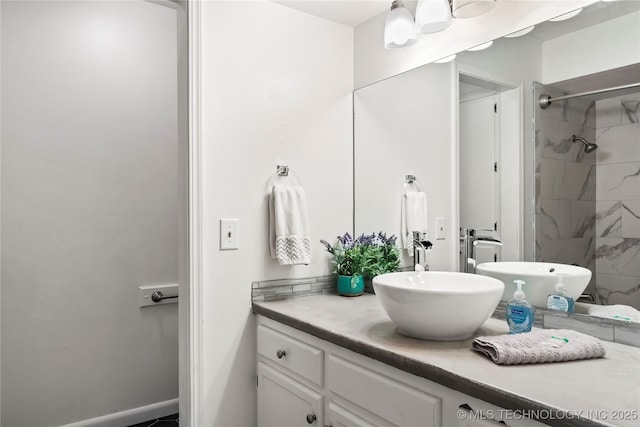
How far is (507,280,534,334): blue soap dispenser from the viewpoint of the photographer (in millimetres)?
1234

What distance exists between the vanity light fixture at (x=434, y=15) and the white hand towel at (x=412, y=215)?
2.19 feet

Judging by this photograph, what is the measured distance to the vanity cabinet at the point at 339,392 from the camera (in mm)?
1041

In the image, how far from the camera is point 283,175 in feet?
6.28

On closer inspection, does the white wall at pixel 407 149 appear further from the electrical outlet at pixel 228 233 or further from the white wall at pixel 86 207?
the white wall at pixel 86 207

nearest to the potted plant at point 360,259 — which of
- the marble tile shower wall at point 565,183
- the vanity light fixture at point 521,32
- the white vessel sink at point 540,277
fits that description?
the white vessel sink at point 540,277

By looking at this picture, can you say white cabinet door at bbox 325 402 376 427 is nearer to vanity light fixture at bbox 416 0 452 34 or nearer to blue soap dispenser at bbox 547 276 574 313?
blue soap dispenser at bbox 547 276 574 313

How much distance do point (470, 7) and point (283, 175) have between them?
973 millimetres

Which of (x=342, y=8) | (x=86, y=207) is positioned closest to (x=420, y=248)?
(x=342, y=8)

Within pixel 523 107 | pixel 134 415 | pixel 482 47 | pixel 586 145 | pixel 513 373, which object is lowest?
pixel 134 415

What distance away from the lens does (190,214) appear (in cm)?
167

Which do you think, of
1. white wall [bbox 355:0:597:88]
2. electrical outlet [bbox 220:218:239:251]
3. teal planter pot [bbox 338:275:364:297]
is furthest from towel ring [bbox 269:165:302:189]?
white wall [bbox 355:0:597:88]

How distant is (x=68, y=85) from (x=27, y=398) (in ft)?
5.21

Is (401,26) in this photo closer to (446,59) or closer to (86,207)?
(446,59)

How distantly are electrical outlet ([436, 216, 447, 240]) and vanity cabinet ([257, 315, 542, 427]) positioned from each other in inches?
26.8
